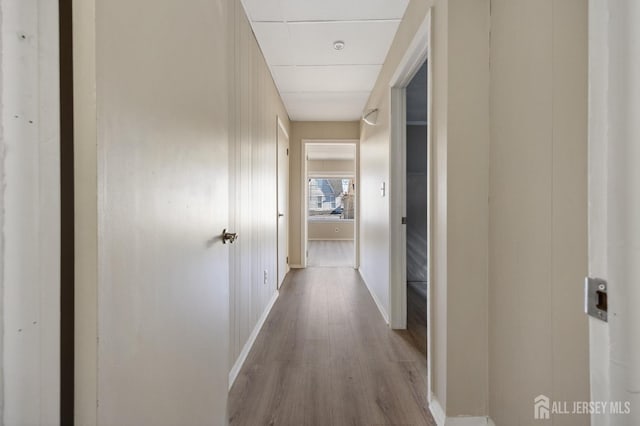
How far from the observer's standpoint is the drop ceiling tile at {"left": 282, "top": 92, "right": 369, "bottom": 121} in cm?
374

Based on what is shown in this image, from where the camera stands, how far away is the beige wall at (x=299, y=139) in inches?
193

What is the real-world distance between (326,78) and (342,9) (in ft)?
3.89

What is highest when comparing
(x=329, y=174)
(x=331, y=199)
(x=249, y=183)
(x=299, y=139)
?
(x=299, y=139)

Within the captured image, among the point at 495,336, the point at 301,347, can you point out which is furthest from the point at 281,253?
the point at 495,336

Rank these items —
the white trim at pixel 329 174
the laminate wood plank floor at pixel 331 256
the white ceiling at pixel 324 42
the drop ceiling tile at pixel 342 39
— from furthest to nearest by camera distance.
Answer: the white trim at pixel 329 174, the laminate wood plank floor at pixel 331 256, the drop ceiling tile at pixel 342 39, the white ceiling at pixel 324 42

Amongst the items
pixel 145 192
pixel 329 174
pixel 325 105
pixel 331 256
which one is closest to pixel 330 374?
pixel 145 192

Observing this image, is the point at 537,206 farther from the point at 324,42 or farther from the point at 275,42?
the point at 275,42

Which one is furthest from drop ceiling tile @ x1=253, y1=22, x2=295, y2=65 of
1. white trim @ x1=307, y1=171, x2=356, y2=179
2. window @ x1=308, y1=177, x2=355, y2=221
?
window @ x1=308, y1=177, x2=355, y2=221

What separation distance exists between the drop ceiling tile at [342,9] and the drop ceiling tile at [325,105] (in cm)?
152

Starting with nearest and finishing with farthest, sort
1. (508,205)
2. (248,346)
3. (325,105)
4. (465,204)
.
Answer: (508,205) → (465,204) → (248,346) → (325,105)

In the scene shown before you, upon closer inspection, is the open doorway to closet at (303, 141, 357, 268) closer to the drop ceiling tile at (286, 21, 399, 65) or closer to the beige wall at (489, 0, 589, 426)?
the drop ceiling tile at (286, 21, 399, 65)

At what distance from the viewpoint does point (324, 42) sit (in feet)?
8.10

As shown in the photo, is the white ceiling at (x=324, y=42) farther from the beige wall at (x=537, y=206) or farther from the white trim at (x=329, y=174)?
the white trim at (x=329, y=174)

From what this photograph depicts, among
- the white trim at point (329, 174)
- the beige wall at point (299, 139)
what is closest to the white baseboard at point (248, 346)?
the beige wall at point (299, 139)
